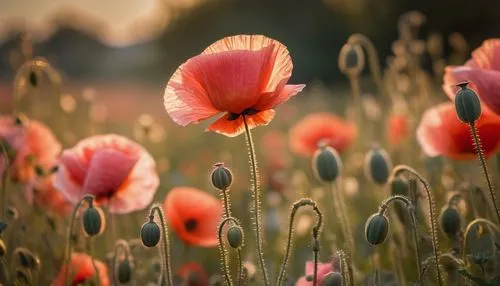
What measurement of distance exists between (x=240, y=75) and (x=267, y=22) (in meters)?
24.7

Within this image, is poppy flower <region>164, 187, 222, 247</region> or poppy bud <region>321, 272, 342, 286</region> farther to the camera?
poppy flower <region>164, 187, 222, 247</region>

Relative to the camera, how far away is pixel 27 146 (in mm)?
2643

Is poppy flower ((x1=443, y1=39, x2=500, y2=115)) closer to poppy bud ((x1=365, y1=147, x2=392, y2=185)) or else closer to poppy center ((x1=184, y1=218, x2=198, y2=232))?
poppy bud ((x1=365, y1=147, x2=392, y2=185))

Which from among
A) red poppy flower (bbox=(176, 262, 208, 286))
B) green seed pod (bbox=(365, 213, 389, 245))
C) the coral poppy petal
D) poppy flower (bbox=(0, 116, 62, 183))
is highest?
poppy flower (bbox=(0, 116, 62, 183))

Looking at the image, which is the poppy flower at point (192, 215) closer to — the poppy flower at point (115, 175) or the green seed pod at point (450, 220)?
the poppy flower at point (115, 175)

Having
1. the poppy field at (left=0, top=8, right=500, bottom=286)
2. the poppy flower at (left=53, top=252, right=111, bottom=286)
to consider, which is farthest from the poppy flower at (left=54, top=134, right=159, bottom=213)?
the poppy flower at (left=53, top=252, right=111, bottom=286)

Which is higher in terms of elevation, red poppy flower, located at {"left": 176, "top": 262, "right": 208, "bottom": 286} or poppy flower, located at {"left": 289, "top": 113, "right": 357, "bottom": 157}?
poppy flower, located at {"left": 289, "top": 113, "right": 357, "bottom": 157}

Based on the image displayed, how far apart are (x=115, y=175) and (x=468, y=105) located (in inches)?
34.9

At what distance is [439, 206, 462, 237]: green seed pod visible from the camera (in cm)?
189

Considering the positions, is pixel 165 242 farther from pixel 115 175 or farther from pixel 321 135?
pixel 321 135

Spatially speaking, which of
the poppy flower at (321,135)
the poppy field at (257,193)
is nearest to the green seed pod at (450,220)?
the poppy field at (257,193)

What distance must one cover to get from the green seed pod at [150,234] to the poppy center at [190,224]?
77 centimetres

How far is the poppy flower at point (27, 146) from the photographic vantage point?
249 centimetres

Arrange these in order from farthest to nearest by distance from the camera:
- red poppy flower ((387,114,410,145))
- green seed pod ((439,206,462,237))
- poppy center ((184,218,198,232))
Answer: red poppy flower ((387,114,410,145)) < poppy center ((184,218,198,232)) < green seed pod ((439,206,462,237))
